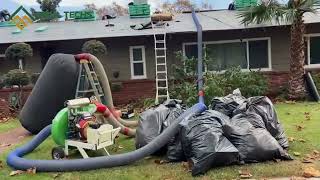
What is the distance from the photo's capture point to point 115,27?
18.3 meters

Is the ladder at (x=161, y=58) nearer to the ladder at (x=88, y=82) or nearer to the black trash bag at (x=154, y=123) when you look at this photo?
the ladder at (x=88, y=82)

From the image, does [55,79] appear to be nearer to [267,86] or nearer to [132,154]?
[132,154]

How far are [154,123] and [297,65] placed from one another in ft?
27.7

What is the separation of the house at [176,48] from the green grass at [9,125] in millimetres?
3704

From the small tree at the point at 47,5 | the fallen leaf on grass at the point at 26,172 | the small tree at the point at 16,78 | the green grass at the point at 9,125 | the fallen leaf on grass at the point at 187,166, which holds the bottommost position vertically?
the green grass at the point at 9,125

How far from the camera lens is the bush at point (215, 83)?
12.9m

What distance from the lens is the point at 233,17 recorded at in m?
18.6

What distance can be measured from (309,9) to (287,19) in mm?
713

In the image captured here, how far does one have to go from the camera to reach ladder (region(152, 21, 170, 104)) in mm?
15570

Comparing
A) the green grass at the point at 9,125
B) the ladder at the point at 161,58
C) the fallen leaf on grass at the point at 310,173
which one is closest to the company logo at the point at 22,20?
the ladder at the point at 161,58

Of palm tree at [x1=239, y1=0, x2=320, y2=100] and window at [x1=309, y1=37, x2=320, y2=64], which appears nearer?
palm tree at [x1=239, y1=0, x2=320, y2=100]

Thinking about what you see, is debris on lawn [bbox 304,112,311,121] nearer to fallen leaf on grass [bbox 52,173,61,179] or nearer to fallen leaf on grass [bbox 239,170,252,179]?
fallen leaf on grass [bbox 239,170,252,179]

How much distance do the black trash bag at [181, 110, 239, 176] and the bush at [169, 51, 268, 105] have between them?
558cm

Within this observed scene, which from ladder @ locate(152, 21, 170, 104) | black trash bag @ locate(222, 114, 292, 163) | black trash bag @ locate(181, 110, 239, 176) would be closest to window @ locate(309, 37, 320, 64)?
ladder @ locate(152, 21, 170, 104)
